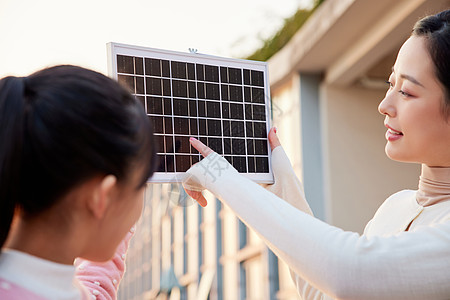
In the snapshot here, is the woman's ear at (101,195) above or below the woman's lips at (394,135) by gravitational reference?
below

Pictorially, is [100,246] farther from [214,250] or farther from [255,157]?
[214,250]

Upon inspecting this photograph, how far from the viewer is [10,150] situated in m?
0.98

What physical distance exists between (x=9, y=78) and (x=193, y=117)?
0.62 m

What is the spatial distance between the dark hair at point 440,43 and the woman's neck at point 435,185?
0.54ft

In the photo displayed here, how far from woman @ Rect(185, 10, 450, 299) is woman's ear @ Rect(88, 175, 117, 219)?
0.41 metres

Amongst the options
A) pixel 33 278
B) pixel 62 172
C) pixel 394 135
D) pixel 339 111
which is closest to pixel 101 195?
pixel 62 172

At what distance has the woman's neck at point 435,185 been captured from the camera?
1583 mm

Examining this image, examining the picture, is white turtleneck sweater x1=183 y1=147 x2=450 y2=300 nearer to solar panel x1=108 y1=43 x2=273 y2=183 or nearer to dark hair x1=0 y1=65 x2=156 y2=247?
solar panel x1=108 y1=43 x2=273 y2=183

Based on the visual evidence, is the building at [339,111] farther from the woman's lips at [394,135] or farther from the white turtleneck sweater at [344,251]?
the white turtleneck sweater at [344,251]

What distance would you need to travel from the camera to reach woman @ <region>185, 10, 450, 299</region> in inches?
51.5

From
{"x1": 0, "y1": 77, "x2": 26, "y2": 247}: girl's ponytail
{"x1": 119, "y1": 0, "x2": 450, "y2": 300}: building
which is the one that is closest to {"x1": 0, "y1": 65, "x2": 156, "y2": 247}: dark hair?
{"x1": 0, "y1": 77, "x2": 26, "y2": 247}: girl's ponytail

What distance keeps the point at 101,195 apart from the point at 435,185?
0.94m

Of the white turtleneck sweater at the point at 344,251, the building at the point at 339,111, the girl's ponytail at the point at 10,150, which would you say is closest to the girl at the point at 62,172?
the girl's ponytail at the point at 10,150

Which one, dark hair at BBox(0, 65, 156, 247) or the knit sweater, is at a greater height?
dark hair at BBox(0, 65, 156, 247)
